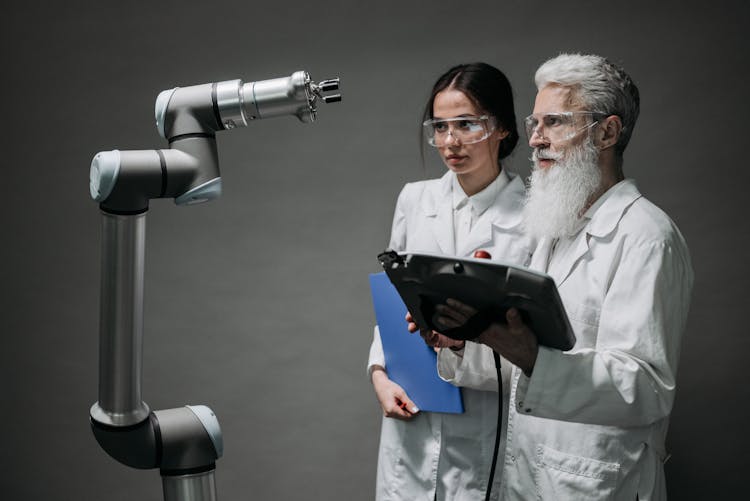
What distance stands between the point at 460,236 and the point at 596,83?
577 mm

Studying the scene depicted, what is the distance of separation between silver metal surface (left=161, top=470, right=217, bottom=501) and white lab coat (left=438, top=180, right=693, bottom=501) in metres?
0.57

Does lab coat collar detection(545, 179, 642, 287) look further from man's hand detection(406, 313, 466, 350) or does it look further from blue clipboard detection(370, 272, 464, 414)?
blue clipboard detection(370, 272, 464, 414)

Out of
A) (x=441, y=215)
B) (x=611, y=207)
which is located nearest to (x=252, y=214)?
(x=441, y=215)

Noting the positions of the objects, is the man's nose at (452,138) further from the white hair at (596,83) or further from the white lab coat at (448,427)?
the white hair at (596,83)

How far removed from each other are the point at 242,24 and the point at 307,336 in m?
1.17

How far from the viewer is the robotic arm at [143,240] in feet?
3.48

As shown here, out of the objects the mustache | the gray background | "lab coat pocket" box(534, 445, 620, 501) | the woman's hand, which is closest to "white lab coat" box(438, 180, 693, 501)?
"lab coat pocket" box(534, 445, 620, 501)

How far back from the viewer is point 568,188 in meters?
1.59

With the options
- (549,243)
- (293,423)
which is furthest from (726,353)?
(293,423)

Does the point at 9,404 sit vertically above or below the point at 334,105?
below

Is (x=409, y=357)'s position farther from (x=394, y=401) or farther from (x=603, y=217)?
(x=603, y=217)

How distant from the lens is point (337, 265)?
274 cm

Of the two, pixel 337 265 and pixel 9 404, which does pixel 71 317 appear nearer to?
pixel 9 404

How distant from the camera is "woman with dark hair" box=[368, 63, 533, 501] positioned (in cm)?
187
